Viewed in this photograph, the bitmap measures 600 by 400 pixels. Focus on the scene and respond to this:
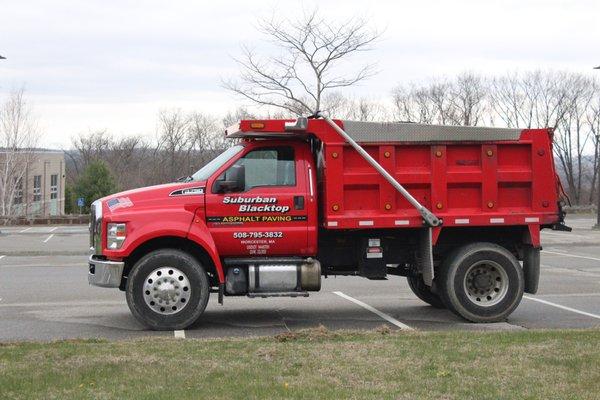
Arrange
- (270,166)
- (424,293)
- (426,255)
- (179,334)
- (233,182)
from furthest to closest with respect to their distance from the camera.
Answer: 1. (424,293)
2. (426,255)
3. (270,166)
4. (233,182)
5. (179,334)

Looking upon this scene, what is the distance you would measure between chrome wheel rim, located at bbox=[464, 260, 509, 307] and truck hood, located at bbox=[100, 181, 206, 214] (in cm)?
359

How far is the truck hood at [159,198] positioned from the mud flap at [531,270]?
171 inches

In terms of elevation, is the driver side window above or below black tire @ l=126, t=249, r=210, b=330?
above

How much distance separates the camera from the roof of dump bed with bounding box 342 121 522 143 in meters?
9.89

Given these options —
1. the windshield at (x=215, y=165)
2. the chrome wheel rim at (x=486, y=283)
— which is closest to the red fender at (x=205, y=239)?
the windshield at (x=215, y=165)

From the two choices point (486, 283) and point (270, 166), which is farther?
point (486, 283)

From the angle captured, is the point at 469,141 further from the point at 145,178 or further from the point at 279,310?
the point at 145,178

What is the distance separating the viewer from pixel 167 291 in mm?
9539

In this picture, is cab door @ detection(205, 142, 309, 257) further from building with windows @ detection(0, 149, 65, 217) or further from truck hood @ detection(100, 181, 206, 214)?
building with windows @ detection(0, 149, 65, 217)

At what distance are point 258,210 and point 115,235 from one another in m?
1.73

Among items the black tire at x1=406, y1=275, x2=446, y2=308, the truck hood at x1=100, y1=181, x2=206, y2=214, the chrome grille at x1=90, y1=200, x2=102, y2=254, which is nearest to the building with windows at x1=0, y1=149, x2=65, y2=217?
the chrome grille at x1=90, y1=200, x2=102, y2=254

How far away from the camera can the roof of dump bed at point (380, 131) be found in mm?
9891

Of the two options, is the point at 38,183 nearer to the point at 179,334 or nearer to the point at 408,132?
the point at 179,334

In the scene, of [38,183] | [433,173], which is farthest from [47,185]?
[433,173]
